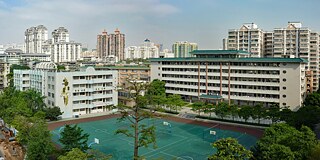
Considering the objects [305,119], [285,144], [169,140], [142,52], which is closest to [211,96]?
[169,140]

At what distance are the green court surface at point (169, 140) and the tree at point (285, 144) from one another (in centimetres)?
497

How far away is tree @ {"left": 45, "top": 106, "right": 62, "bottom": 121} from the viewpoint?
27.4m

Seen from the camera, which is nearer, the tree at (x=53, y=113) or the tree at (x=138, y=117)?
the tree at (x=138, y=117)

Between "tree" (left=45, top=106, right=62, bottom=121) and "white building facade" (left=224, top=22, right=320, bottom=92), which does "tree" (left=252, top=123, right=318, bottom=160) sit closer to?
"tree" (left=45, top=106, right=62, bottom=121)

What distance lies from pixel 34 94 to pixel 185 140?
16.1 metres

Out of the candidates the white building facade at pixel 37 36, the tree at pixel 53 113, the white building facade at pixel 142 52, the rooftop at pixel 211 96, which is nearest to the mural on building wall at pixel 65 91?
the tree at pixel 53 113

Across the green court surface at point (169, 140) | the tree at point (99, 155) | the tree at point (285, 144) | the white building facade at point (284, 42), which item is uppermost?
the white building facade at point (284, 42)

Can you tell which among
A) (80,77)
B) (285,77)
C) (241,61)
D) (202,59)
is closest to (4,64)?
(80,77)

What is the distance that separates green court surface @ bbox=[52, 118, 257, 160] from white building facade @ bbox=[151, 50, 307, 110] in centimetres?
1059

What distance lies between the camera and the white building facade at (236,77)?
31.6 m

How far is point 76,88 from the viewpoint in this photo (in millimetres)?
30641

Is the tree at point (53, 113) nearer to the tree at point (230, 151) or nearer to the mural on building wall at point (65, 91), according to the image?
the mural on building wall at point (65, 91)

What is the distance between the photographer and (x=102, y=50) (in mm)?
91625

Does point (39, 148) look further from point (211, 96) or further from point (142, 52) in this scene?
point (142, 52)
